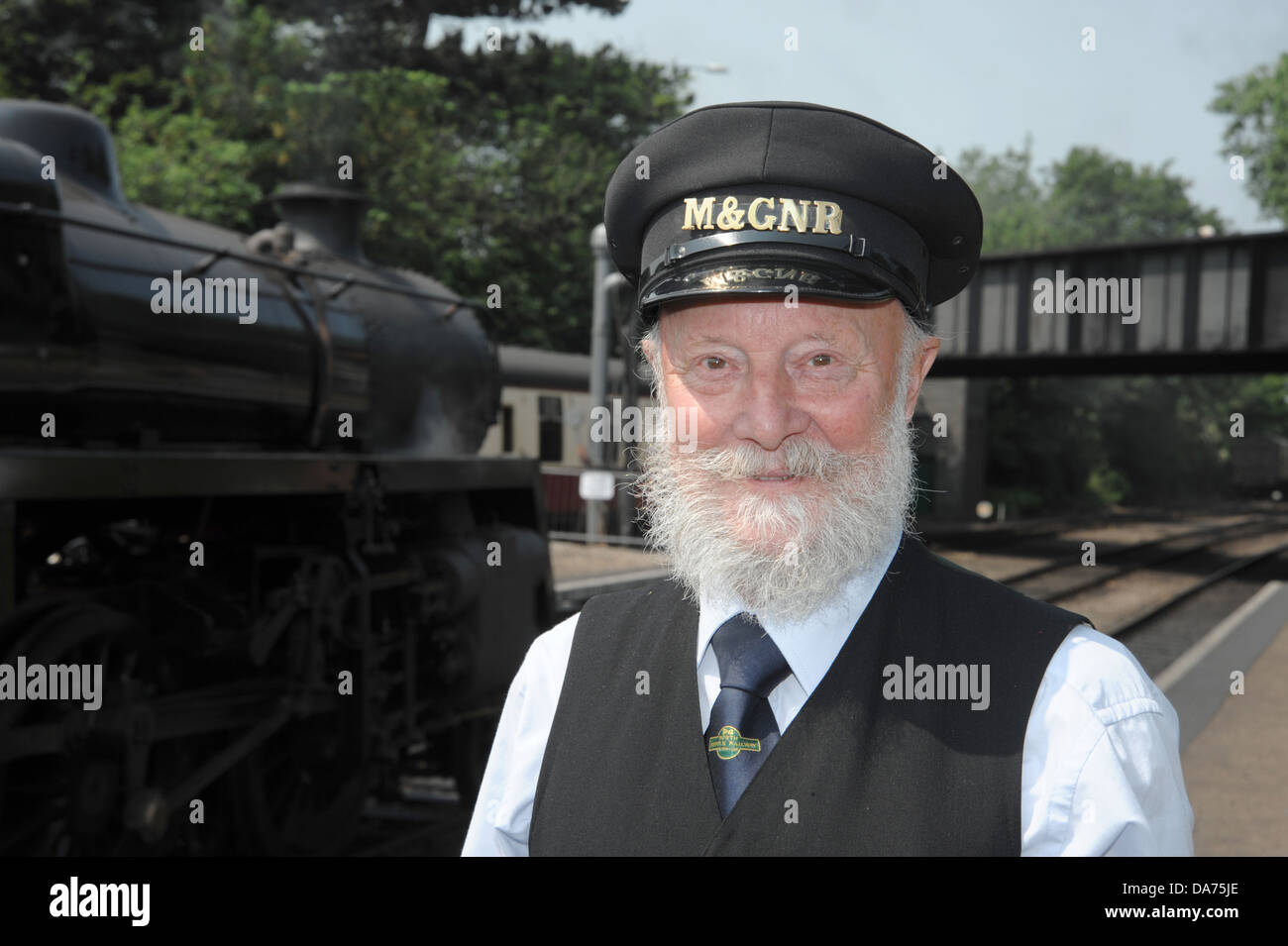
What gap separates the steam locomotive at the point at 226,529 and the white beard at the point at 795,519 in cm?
335

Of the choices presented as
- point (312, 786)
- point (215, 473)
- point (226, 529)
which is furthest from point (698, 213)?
point (312, 786)

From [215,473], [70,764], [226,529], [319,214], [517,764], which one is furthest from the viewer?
[319,214]

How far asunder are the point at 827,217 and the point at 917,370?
309 mm

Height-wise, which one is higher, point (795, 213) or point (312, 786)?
point (795, 213)

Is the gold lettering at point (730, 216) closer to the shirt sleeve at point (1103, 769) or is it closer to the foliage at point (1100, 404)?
the shirt sleeve at point (1103, 769)

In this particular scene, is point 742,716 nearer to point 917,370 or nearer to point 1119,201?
point 917,370

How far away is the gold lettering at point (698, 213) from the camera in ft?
5.89

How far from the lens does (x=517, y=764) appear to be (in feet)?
5.88

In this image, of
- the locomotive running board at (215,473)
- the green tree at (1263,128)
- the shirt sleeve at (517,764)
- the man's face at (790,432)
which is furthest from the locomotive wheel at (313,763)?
the green tree at (1263,128)

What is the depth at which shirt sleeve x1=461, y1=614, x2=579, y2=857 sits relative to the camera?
1777 mm

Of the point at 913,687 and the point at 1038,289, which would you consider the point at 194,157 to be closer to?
the point at 1038,289

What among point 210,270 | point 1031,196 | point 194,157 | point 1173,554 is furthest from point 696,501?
point 1031,196

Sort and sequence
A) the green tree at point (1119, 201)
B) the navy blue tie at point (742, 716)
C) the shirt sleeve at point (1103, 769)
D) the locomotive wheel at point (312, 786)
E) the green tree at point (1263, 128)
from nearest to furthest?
the shirt sleeve at point (1103, 769)
the navy blue tie at point (742, 716)
the locomotive wheel at point (312, 786)
the green tree at point (1263, 128)
the green tree at point (1119, 201)
